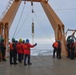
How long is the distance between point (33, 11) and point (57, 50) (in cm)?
1588

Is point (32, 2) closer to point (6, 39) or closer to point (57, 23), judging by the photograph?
point (57, 23)

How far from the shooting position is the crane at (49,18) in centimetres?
2816

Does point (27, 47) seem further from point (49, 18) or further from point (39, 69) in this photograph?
point (49, 18)

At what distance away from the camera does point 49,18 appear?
37.7 meters

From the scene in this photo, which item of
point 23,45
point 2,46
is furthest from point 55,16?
point 23,45

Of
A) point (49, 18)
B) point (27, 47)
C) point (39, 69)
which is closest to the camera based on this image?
point (39, 69)

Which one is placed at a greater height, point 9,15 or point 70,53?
point 9,15

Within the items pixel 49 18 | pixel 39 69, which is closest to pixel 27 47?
pixel 39 69

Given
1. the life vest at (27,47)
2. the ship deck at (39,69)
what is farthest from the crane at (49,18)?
the ship deck at (39,69)

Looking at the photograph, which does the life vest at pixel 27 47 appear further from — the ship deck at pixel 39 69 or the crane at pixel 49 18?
the crane at pixel 49 18

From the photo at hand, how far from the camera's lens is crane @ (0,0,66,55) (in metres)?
28.2

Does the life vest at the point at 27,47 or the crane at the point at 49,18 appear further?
the crane at the point at 49,18

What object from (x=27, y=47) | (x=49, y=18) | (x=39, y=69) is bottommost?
(x=39, y=69)

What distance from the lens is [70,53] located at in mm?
24828
